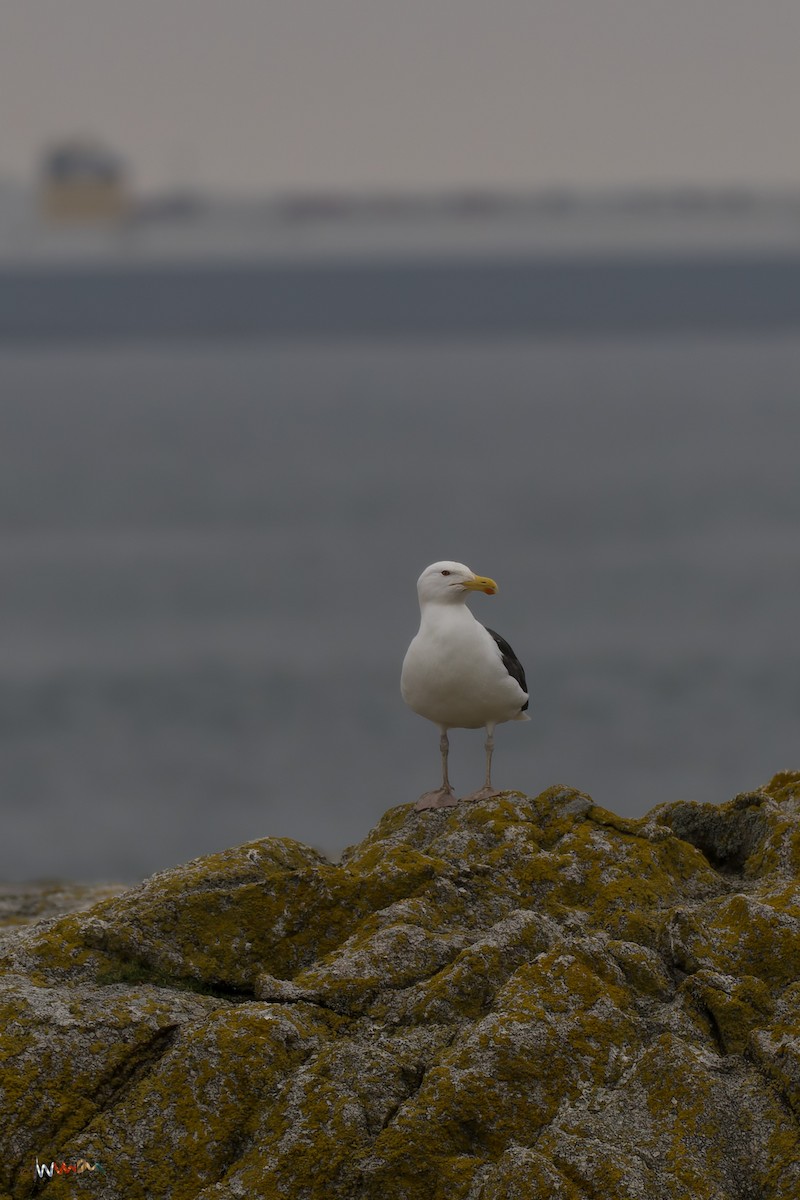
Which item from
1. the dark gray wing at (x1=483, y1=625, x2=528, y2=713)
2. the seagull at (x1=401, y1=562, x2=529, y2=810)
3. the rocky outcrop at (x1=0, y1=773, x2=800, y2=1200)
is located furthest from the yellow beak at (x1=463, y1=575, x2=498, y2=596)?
the rocky outcrop at (x1=0, y1=773, x2=800, y2=1200)

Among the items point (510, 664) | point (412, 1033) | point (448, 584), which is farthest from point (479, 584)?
point (412, 1033)

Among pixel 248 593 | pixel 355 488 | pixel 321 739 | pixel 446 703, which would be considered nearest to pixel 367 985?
pixel 446 703

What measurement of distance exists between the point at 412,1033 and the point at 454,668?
380 cm

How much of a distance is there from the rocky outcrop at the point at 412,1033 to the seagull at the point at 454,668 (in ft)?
6.60

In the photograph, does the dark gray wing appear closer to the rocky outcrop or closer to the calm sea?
the rocky outcrop

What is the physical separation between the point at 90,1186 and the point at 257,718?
6187cm

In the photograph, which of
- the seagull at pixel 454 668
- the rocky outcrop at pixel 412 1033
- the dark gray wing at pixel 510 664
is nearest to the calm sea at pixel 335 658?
the dark gray wing at pixel 510 664

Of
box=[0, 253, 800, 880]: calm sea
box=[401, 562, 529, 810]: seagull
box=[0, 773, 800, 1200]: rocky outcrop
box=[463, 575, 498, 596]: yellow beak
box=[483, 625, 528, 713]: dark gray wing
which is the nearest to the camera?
box=[0, 773, 800, 1200]: rocky outcrop

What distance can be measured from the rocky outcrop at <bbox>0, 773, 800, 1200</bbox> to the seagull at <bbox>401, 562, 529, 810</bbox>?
2012 millimetres

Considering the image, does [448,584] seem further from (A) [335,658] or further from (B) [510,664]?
(A) [335,658]

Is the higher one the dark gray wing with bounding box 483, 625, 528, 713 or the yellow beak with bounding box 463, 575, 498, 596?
the yellow beak with bounding box 463, 575, 498, 596

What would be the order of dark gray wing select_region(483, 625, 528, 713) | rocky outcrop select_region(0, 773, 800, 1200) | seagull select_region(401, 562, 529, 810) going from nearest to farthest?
rocky outcrop select_region(0, 773, 800, 1200) < seagull select_region(401, 562, 529, 810) < dark gray wing select_region(483, 625, 528, 713)

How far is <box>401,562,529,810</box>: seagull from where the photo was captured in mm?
12109

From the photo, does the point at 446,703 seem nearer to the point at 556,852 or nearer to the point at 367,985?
the point at 556,852
